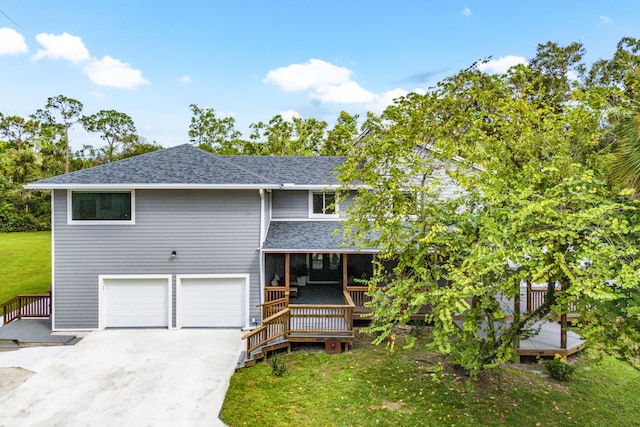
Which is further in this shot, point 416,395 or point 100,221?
point 100,221

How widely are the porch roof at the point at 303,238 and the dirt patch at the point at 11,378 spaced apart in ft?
21.9

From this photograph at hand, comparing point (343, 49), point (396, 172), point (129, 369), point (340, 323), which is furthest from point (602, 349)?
point (343, 49)

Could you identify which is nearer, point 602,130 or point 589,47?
point 602,130

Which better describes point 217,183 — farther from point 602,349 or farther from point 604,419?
point 604,419

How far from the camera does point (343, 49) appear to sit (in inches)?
984

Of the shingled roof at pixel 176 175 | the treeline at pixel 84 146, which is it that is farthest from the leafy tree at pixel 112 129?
the shingled roof at pixel 176 175

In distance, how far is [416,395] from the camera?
721 cm

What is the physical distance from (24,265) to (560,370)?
87.9ft

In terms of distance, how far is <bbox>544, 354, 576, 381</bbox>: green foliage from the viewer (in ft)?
26.3

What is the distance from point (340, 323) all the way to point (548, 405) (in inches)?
200

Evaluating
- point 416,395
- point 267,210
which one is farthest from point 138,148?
point 416,395

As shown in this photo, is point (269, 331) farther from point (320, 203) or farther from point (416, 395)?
point (320, 203)

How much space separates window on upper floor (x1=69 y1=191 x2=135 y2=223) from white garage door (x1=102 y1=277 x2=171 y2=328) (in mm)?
2040

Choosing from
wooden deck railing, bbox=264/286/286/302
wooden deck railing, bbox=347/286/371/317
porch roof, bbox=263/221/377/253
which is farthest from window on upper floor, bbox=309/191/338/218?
wooden deck railing, bbox=264/286/286/302
